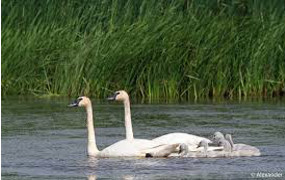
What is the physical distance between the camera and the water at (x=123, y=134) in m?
10.9

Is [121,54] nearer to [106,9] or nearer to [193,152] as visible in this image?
[106,9]

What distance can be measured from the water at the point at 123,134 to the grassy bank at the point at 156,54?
53 cm

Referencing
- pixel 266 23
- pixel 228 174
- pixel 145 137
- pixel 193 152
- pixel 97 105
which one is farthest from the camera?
pixel 266 23

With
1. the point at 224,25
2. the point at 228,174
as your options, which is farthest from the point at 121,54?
the point at 228,174

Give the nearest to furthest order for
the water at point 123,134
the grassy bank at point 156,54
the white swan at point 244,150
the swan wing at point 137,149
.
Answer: the water at point 123,134, the white swan at point 244,150, the swan wing at point 137,149, the grassy bank at point 156,54

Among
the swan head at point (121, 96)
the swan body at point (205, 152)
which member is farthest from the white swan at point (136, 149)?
the swan head at point (121, 96)

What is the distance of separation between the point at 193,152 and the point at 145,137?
1.73 metres

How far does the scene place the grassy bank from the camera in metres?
17.6

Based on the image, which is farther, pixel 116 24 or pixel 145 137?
pixel 116 24

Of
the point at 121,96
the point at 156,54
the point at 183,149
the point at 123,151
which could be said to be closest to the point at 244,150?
the point at 183,149

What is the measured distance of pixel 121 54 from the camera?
17750mm

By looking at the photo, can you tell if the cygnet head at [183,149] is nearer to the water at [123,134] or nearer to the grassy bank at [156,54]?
the water at [123,134]

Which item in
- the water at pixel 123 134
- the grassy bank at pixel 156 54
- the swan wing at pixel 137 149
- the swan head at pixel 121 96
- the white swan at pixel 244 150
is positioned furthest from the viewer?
the grassy bank at pixel 156 54

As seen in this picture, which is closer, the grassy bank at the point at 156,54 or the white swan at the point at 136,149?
the white swan at the point at 136,149
